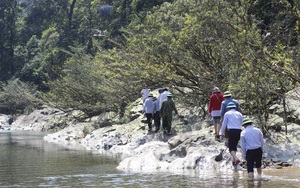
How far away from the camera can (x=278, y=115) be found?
53.0 ft

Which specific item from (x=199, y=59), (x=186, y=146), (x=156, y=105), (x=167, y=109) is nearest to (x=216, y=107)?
(x=186, y=146)

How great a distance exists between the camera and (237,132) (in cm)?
1270

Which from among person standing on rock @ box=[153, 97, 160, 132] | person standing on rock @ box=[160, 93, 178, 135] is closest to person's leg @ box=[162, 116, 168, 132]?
person standing on rock @ box=[160, 93, 178, 135]

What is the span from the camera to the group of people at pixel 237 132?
1134 cm

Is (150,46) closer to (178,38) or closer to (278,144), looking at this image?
(178,38)

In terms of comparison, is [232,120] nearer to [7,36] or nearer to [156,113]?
[156,113]

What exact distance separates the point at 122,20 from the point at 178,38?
111 ft

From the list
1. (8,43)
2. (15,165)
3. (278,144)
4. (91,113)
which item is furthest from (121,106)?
(8,43)

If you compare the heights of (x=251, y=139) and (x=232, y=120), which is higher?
(x=232, y=120)

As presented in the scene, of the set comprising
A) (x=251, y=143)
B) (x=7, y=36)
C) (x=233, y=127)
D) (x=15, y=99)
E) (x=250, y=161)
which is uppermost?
(x=7, y=36)

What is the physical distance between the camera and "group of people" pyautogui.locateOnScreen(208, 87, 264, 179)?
11336mm

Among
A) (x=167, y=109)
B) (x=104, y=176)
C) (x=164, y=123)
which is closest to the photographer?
(x=104, y=176)

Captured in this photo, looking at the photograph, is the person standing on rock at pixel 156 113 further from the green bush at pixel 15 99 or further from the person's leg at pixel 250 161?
the green bush at pixel 15 99

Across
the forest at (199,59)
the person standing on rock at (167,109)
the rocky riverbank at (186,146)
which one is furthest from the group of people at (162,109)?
the forest at (199,59)
